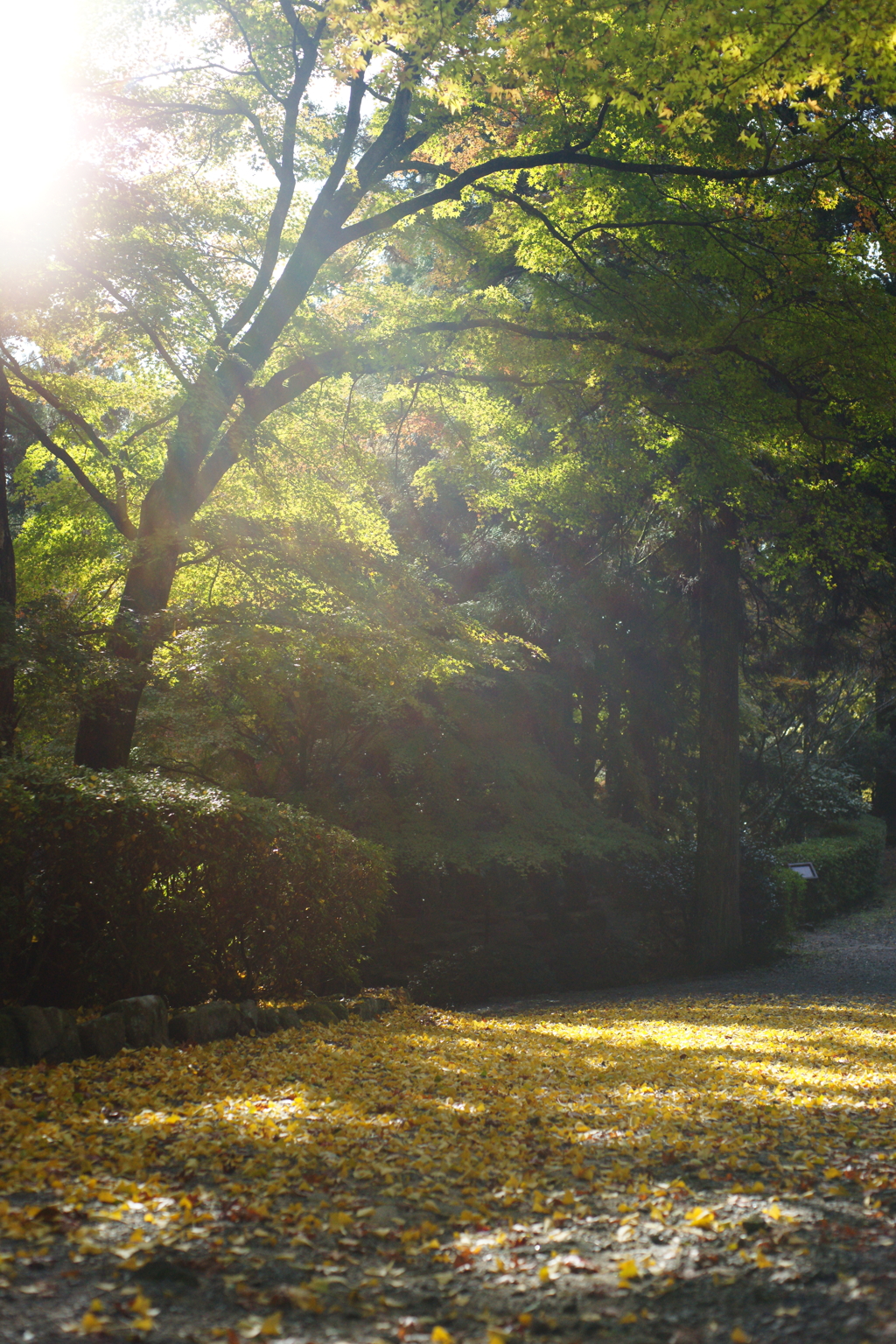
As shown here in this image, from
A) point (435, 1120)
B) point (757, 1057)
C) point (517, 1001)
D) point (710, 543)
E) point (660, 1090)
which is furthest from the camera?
point (710, 543)

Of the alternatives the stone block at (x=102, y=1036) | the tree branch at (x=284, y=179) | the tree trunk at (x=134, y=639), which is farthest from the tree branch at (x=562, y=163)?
the stone block at (x=102, y=1036)

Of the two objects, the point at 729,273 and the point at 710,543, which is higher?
the point at 729,273

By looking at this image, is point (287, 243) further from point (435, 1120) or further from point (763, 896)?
point (763, 896)

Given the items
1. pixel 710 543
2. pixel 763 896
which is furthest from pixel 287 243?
pixel 763 896

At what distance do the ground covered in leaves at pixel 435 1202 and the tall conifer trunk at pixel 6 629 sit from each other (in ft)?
9.03

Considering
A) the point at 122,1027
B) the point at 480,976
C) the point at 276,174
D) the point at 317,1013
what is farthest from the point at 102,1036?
the point at 276,174

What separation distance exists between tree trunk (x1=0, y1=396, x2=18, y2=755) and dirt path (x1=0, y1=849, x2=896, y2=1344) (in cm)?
275

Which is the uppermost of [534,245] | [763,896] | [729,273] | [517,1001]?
[534,245]

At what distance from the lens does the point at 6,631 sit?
20.6 feet

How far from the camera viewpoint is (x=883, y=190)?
785 centimetres

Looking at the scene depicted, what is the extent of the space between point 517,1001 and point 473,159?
28.7 ft

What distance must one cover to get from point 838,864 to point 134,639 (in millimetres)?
16344

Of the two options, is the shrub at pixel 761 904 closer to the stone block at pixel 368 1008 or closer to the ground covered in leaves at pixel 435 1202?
the stone block at pixel 368 1008

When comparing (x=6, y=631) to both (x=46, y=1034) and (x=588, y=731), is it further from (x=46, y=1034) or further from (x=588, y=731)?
(x=588, y=731)
